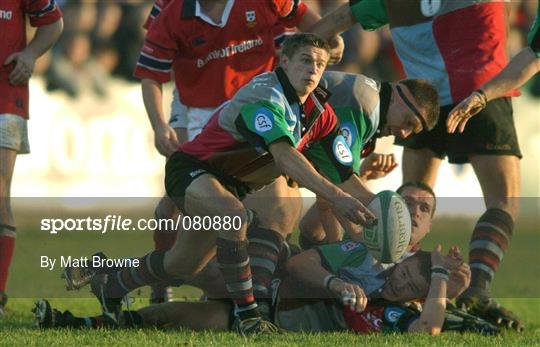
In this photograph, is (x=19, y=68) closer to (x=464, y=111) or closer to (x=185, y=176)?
(x=185, y=176)

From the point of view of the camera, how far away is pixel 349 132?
25.9 ft

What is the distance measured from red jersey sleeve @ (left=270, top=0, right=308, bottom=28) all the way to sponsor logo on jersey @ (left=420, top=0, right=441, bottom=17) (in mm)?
765

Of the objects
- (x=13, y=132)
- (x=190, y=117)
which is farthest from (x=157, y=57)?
(x=13, y=132)

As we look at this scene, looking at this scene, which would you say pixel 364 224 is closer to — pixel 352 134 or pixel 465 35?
pixel 352 134

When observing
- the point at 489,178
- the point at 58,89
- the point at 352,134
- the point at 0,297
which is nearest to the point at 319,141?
the point at 352,134

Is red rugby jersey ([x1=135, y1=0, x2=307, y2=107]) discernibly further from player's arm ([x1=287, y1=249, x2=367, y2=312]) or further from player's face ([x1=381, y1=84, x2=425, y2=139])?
player's arm ([x1=287, y1=249, x2=367, y2=312])

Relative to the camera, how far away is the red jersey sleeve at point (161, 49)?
912 centimetres

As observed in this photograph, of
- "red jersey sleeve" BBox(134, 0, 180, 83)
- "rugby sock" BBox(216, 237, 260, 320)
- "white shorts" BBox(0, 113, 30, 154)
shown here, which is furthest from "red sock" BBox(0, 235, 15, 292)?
"rugby sock" BBox(216, 237, 260, 320)

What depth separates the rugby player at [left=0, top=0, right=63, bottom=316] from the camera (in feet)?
29.2

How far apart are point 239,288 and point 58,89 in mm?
8563

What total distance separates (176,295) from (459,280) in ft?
8.33

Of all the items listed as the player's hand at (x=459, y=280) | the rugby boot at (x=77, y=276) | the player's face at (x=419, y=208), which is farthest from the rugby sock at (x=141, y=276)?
the player's hand at (x=459, y=280)

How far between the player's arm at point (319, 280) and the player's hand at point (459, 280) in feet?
1.84

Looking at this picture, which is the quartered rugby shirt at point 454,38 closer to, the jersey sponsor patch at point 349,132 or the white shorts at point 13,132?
the jersey sponsor patch at point 349,132
